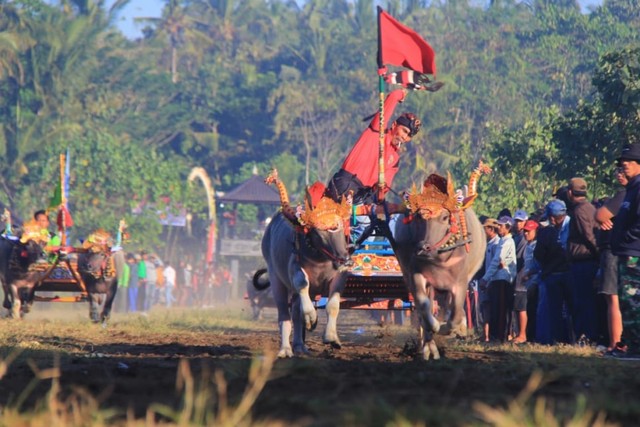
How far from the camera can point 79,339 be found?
51.1 ft

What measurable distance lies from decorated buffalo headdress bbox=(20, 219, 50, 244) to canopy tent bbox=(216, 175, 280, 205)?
3294 centimetres

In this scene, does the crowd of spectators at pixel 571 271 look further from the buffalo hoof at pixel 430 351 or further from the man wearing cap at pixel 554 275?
the buffalo hoof at pixel 430 351

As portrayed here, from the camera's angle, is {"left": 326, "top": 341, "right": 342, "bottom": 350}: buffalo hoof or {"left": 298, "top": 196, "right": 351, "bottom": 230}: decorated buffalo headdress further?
{"left": 298, "top": 196, "right": 351, "bottom": 230}: decorated buffalo headdress

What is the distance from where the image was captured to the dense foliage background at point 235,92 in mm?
54781

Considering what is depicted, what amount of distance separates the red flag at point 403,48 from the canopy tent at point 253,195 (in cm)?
4197

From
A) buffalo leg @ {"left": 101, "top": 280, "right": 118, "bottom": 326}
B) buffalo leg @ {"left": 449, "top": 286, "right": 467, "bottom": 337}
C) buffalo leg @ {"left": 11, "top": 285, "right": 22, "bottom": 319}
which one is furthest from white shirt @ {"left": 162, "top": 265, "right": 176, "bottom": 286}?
buffalo leg @ {"left": 449, "top": 286, "right": 467, "bottom": 337}

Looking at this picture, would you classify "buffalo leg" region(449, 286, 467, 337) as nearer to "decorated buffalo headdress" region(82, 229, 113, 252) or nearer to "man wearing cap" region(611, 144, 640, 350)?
"man wearing cap" region(611, 144, 640, 350)

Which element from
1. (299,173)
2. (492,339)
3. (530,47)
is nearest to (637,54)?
(492,339)

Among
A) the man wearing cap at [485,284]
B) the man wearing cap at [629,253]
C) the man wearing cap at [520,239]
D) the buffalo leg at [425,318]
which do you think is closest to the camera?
the buffalo leg at [425,318]

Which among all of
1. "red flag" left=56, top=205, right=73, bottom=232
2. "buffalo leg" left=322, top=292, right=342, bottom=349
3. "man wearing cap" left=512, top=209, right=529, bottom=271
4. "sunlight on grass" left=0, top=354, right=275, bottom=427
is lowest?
"sunlight on grass" left=0, top=354, right=275, bottom=427

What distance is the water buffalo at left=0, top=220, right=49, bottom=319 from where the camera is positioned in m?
22.3

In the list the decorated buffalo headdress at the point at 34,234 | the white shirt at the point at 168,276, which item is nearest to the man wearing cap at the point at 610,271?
the decorated buffalo headdress at the point at 34,234

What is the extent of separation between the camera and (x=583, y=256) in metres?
14.1

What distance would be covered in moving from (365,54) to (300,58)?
6042 mm
